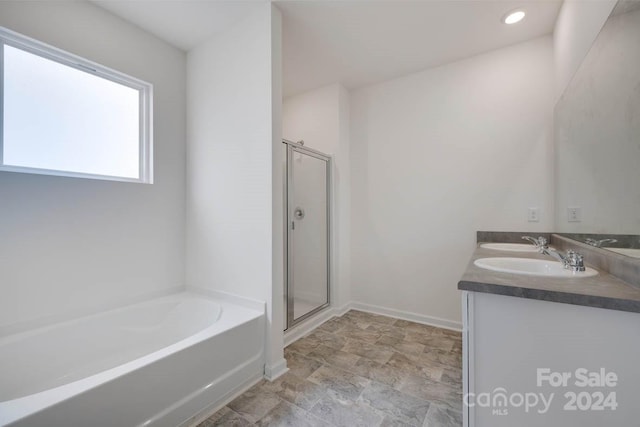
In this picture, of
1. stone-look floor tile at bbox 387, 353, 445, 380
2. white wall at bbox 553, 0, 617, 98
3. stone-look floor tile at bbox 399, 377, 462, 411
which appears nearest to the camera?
white wall at bbox 553, 0, 617, 98

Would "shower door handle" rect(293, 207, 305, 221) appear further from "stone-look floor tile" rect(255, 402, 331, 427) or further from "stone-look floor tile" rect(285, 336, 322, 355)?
"stone-look floor tile" rect(255, 402, 331, 427)

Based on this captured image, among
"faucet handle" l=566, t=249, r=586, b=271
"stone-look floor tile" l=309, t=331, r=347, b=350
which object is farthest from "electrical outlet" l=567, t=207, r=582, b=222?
"stone-look floor tile" l=309, t=331, r=347, b=350

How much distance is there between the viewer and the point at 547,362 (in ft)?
3.01

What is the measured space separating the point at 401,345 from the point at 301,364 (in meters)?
0.86

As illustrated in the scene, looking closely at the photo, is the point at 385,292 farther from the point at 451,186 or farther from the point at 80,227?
the point at 80,227

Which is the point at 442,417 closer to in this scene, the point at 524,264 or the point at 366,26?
the point at 524,264

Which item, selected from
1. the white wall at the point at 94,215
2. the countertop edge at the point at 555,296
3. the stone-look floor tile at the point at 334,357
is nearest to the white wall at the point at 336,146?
the stone-look floor tile at the point at 334,357

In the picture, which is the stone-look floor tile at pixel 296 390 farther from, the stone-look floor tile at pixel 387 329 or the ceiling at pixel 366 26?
the ceiling at pixel 366 26

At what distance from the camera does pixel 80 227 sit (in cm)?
176

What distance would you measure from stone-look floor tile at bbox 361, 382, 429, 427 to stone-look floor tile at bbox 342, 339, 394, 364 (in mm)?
335

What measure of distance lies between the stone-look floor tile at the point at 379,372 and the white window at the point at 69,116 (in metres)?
2.24

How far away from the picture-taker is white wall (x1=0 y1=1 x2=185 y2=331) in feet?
5.05

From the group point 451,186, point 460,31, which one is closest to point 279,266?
point 451,186

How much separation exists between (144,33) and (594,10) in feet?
9.67
